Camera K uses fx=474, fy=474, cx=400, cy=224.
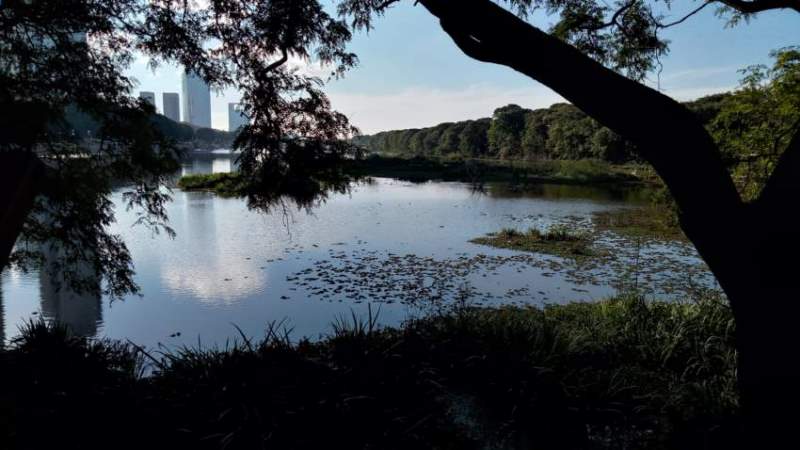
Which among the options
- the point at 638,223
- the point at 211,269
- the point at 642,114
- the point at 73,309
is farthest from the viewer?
the point at 638,223

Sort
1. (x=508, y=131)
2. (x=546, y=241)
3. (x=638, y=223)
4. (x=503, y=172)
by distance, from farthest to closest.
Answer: (x=508, y=131) < (x=503, y=172) < (x=638, y=223) < (x=546, y=241)

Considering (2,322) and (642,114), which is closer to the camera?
(642,114)

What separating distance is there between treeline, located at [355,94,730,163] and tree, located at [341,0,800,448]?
3911 cm

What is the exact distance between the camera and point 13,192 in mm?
2387

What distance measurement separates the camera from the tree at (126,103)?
6152mm

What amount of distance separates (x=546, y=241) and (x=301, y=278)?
998cm

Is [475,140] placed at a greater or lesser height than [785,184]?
greater

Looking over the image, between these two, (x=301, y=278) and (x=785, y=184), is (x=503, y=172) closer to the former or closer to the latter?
(x=301, y=278)

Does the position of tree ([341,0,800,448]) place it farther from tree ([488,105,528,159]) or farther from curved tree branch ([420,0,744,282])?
tree ([488,105,528,159])

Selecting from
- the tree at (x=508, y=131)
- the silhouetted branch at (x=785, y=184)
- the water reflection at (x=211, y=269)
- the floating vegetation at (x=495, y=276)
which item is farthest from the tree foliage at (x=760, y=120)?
the tree at (x=508, y=131)

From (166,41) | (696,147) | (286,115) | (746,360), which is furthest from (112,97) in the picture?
(746,360)

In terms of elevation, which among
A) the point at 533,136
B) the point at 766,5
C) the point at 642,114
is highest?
the point at 533,136

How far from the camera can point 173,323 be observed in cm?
1015

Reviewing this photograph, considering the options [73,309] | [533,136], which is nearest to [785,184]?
[73,309]
